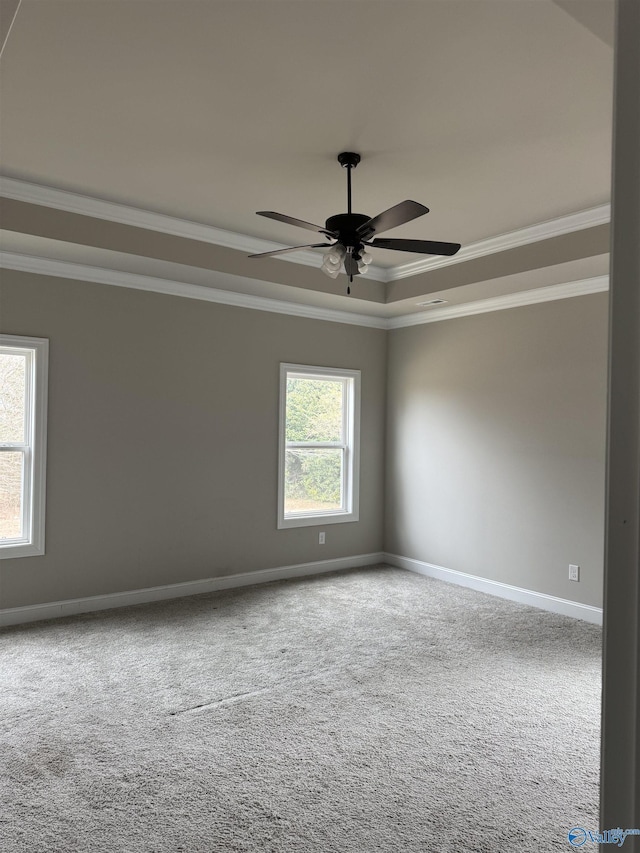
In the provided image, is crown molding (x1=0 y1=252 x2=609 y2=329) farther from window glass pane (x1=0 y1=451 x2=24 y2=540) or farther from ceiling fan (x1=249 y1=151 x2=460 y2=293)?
ceiling fan (x1=249 y1=151 x2=460 y2=293)

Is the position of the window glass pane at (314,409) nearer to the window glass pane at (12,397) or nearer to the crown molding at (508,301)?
the crown molding at (508,301)

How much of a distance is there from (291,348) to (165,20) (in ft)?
12.0

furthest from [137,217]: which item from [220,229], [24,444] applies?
[24,444]

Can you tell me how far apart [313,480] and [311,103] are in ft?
12.7

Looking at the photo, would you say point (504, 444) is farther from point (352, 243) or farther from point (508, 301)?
point (352, 243)

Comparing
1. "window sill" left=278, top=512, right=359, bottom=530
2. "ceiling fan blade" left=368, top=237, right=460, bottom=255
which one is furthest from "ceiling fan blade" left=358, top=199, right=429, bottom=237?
"window sill" left=278, top=512, right=359, bottom=530

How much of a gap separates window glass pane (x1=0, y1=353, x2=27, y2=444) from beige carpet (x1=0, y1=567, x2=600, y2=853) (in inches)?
55.7

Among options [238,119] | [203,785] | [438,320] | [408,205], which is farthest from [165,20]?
[438,320]

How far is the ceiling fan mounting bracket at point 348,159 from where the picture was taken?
3.41m

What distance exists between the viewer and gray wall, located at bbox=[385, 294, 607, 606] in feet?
15.9

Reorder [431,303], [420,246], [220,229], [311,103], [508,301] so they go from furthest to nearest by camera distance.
A: [431,303], [508,301], [220,229], [420,246], [311,103]

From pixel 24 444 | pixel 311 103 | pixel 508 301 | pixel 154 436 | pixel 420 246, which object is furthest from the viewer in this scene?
pixel 508 301

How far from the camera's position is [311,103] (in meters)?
2.91

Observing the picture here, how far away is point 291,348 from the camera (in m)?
5.91
